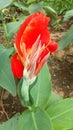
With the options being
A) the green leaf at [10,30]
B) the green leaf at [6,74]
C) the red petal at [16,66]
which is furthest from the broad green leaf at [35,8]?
the red petal at [16,66]

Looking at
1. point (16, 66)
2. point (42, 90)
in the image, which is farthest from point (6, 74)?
point (16, 66)

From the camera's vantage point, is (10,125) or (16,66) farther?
(10,125)

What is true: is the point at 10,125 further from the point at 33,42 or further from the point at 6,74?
the point at 33,42

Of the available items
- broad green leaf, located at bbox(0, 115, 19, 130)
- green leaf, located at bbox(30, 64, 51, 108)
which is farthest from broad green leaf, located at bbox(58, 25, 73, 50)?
broad green leaf, located at bbox(0, 115, 19, 130)

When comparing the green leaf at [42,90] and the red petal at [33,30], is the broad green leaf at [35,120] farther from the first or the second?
the red petal at [33,30]

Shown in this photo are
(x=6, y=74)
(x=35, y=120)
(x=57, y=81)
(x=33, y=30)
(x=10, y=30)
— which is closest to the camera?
(x=33, y=30)

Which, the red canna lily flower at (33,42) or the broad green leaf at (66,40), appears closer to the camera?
the red canna lily flower at (33,42)

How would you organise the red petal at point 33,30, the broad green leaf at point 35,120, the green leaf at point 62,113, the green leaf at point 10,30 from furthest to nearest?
the green leaf at point 10,30, the green leaf at point 62,113, the broad green leaf at point 35,120, the red petal at point 33,30
